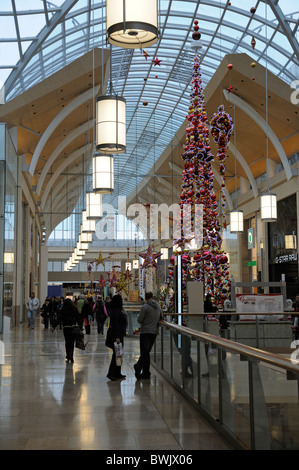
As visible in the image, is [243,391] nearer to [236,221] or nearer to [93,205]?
[93,205]

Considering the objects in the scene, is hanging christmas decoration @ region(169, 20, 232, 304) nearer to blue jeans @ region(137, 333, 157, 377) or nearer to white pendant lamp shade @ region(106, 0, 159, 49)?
blue jeans @ region(137, 333, 157, 377)

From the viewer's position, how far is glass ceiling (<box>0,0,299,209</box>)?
21.9m

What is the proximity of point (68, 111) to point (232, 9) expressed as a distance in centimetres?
814

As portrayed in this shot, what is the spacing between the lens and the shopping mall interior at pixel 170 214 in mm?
6102

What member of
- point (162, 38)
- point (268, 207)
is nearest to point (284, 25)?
point (268, 207)

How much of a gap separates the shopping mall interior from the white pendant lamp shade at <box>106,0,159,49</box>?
1cm

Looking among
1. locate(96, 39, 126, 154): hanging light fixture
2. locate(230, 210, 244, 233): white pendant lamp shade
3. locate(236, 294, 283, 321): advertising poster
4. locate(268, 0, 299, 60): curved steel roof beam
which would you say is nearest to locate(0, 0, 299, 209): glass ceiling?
locate(268, 0, 299, 60): curved steel roof beam

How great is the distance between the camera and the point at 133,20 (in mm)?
6027

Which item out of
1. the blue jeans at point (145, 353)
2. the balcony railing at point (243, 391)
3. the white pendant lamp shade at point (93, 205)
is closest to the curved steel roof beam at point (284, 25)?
the white pendant lamp shade at point (93, 205)

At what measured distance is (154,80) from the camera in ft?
120

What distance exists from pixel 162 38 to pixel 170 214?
64.6 feet

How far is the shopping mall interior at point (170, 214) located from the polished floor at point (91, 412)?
3cm
